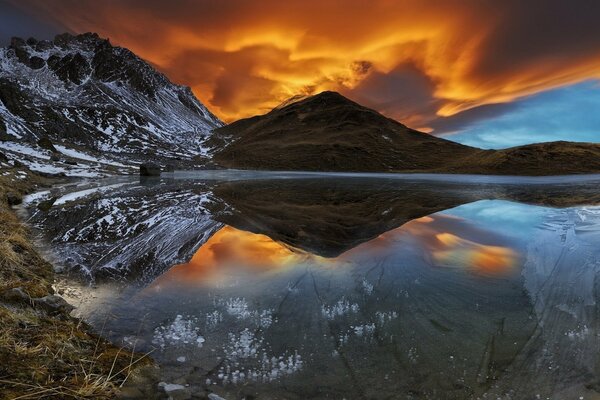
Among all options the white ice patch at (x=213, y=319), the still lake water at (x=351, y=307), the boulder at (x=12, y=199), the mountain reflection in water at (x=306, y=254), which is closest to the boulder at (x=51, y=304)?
the still lake water at (x=351, y=307)

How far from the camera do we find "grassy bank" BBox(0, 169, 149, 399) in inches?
179

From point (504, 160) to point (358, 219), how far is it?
441 feet

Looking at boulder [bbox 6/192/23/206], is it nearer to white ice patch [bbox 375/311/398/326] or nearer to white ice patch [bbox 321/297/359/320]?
white ice patch [bbox 321/297/359/320]

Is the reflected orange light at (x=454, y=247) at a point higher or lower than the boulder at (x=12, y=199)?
lower

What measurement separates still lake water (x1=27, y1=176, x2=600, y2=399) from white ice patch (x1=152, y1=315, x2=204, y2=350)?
1.5 inches

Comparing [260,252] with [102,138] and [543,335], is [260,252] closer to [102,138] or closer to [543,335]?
[543,335]

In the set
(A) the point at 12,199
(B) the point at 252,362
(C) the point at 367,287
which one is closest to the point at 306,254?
(C) the point at 367,287

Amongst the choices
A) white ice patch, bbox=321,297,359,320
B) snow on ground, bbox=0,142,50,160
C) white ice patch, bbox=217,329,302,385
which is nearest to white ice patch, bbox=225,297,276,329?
white ice patch, bbox=217,329,302,385

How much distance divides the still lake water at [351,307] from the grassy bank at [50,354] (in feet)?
2.20

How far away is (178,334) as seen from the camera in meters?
7.28

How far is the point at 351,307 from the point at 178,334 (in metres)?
3.89

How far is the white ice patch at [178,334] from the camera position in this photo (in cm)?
694

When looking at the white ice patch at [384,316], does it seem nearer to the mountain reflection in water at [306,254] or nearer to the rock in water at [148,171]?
the mountain reflection in water at [306,254]

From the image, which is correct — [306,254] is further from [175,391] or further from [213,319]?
[175,391]
